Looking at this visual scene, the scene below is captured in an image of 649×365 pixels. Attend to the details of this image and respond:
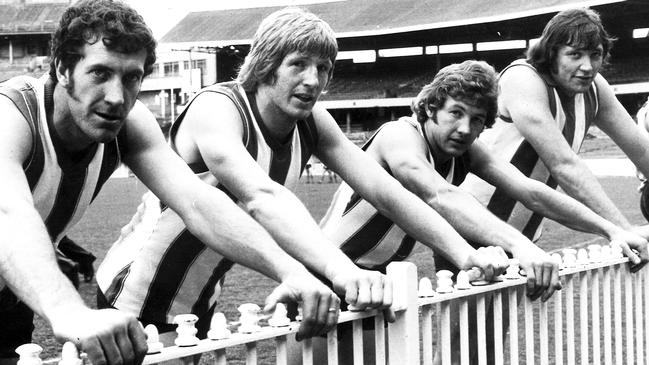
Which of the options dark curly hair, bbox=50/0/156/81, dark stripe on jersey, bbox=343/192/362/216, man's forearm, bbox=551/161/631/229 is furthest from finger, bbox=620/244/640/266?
dark curly hair, bbox=50/0/156/81

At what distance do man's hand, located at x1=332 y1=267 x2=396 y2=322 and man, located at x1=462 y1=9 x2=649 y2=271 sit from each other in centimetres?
169

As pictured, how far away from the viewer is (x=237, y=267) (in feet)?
34.8

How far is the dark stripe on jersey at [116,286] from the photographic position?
300cm

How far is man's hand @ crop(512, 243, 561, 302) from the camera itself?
9.70ft

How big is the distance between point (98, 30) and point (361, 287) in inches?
35.3

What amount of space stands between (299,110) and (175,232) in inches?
24.5

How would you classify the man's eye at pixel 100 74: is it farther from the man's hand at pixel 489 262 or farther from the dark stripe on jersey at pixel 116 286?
the man's hand at pixel 489 262

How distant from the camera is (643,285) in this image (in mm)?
4070

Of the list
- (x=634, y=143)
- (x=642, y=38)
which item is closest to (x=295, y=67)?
(x=634, y=143)

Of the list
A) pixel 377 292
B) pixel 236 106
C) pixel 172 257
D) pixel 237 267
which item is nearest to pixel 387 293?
pixel 377 292

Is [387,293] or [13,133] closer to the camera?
[13,133]

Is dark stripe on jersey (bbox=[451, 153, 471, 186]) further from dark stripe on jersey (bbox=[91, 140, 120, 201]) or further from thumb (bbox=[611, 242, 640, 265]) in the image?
dark stripe on jersey (bbox=[91, 140, 120, 201])

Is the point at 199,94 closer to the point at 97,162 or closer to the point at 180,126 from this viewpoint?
the point at 180,126

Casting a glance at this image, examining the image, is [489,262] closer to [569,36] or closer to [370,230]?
[370,230]
